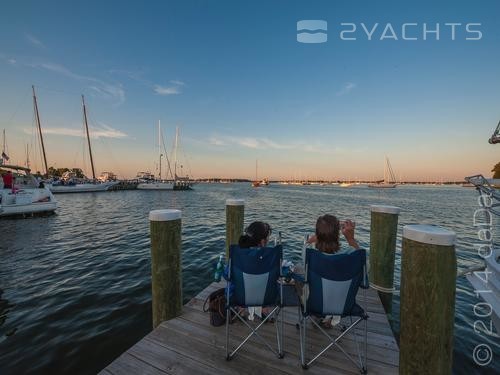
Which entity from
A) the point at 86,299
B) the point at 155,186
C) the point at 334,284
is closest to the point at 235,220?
the point at 334,284

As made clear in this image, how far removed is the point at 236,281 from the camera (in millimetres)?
2596

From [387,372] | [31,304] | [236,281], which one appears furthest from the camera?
[31,304]

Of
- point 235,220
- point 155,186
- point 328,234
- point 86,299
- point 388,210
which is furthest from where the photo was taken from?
point 155,186

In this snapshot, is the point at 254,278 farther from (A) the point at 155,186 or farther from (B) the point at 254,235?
(A) the point at 155,186

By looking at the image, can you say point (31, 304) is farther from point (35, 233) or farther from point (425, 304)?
point (35, 233)

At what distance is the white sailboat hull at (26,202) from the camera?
1611cm

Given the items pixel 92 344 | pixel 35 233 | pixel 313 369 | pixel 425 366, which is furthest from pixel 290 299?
pixel 35 233

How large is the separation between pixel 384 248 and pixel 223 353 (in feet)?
10.5

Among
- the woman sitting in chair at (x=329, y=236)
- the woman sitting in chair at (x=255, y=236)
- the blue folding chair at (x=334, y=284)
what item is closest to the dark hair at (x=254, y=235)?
the woman sitting in chair at (x=255, y=236)

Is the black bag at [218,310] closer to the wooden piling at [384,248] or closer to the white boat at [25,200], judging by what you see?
the wooden piling at [384,248]

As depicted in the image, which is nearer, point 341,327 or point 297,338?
point 297,338

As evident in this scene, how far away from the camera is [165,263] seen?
3.16m

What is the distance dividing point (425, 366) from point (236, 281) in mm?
1884

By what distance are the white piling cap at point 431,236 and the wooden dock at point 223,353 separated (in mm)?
1653
